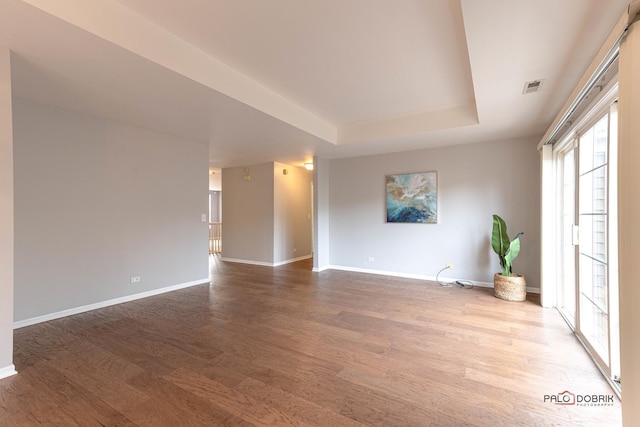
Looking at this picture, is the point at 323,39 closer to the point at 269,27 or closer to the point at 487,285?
the point at 269,27

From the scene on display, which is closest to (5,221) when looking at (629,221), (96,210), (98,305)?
(96,210)

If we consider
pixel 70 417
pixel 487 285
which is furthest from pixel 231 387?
pixel 487 285

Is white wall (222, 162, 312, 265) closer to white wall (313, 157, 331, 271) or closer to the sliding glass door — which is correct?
white wall (313, 157, 331, 271)

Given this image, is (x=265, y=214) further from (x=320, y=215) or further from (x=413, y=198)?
(x=413, y=198)

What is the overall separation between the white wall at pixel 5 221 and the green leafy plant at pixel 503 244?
5567mm

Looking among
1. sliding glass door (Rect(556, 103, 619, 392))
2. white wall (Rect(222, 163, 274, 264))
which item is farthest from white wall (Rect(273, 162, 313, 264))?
sliding glass door (Rect(556, 103, 619, 392))

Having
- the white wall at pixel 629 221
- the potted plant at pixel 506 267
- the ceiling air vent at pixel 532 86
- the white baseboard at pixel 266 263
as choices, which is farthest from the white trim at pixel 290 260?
the white wall at pixel 629 221

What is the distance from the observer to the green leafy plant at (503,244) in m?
4.13

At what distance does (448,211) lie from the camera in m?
5.13

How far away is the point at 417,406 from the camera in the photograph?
1.85 metres

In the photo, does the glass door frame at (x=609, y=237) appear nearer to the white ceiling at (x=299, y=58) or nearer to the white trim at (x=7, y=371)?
the white ceiling at (x=299, y=58)

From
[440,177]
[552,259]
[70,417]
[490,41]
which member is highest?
[490,41]

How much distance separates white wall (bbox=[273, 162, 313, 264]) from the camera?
22.7 ft

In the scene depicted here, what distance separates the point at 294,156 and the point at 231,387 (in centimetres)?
484
